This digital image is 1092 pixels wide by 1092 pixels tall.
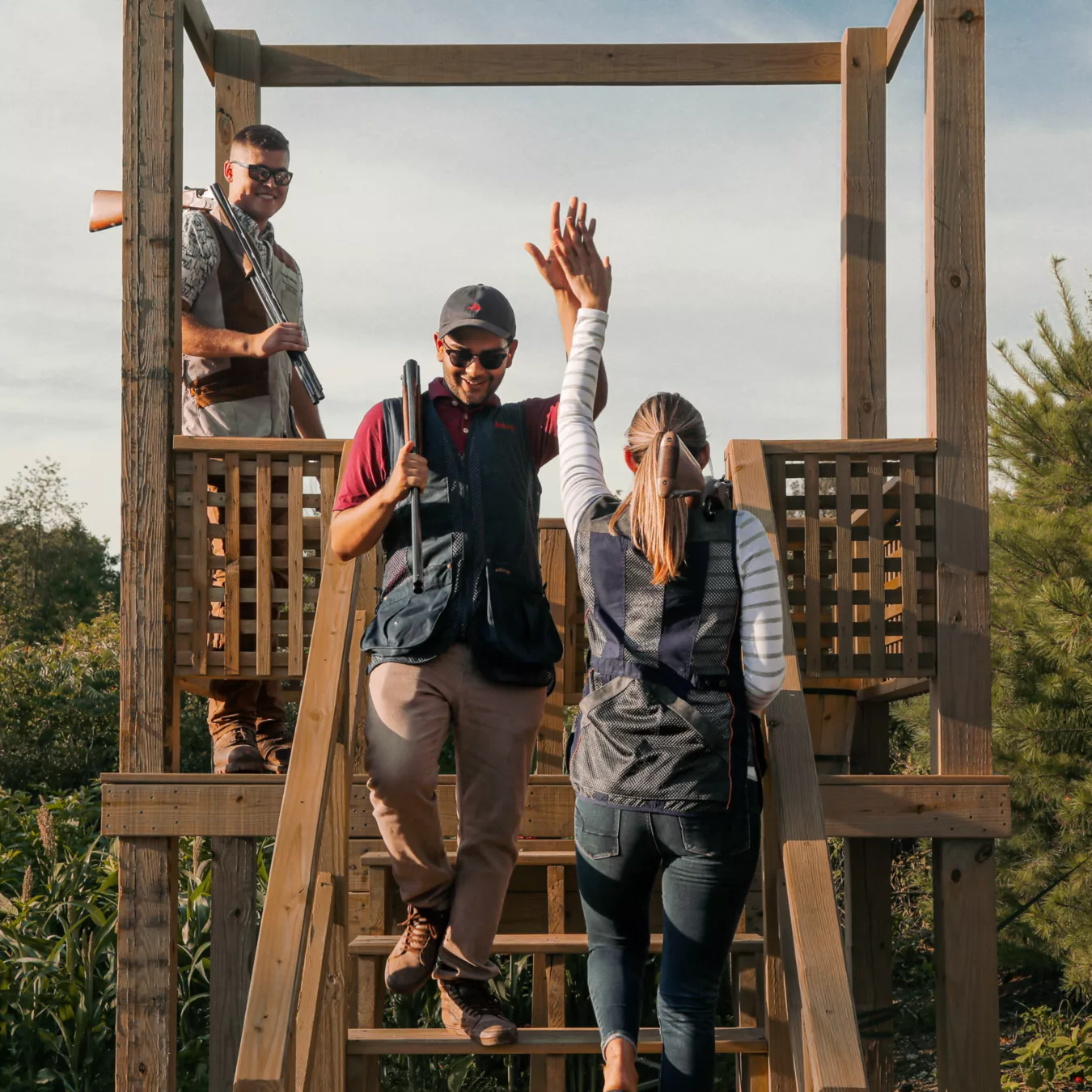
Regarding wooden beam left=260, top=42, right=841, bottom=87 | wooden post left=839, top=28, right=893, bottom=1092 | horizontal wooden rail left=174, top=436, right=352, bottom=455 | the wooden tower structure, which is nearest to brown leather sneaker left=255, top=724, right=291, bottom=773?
the wooden tower structure

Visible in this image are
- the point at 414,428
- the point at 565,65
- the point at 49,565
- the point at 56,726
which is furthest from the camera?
the point at 49,565

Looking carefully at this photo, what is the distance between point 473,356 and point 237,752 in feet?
6.49

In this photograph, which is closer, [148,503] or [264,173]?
[148,503]

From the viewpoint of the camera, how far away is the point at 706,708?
9.54ft

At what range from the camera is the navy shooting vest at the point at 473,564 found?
3.27 meters

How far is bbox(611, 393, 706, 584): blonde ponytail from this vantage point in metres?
2.85

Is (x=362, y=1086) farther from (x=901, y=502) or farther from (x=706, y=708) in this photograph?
(x=901, y=502)

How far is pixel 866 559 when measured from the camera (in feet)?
15.4

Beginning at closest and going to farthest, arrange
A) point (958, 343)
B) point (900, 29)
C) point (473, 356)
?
point (473, 356), point (958, 343), point (900, 29)

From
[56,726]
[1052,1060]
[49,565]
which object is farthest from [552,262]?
[49,565]

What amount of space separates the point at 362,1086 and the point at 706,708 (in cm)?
156

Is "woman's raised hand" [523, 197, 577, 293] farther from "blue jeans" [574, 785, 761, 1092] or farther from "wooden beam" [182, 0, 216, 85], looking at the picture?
"wooden beam" [182, 0, 216, 85]

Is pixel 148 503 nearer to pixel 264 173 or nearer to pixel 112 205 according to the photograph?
pixel 112 205

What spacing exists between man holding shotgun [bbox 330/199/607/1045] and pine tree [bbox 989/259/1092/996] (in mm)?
5558
